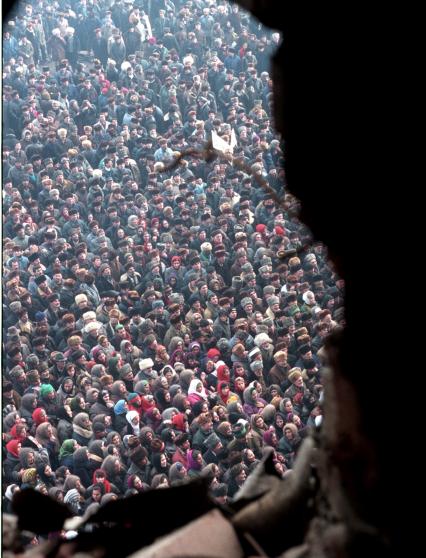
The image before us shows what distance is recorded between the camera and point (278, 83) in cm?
166

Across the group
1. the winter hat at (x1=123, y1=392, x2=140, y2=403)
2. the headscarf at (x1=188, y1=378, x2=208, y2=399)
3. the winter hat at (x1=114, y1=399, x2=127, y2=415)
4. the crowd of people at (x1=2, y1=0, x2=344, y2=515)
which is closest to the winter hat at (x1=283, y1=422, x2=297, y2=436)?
the crowd of people at (x1=2, y1=0, x2=344, y2=515)

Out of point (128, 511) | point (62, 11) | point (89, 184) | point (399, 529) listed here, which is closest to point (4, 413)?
point (89, 184)

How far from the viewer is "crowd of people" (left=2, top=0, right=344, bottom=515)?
38.6ft

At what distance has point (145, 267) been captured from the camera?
14.1 m

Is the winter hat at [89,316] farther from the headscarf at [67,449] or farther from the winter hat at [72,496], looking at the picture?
the winter hat at [72,496]

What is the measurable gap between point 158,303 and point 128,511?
11.3 meters

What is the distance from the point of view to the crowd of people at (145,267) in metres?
11.8

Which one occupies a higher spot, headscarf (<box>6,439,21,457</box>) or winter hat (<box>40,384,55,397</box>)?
winter hat (<box>40,384,55,397</box>)

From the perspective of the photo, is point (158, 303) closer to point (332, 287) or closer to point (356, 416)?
point (332, 287)

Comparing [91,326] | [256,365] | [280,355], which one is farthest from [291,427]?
[91,326]

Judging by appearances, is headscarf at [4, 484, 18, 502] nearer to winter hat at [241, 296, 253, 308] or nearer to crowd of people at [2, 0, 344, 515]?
crowd of people at [2, 0, 344, 515]

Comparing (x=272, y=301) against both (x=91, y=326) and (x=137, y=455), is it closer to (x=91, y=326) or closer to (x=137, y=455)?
(x=91, y=326)

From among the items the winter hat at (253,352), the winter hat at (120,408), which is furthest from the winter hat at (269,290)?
the winter hat at (120,408)

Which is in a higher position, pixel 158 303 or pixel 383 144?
pixel 383 144
